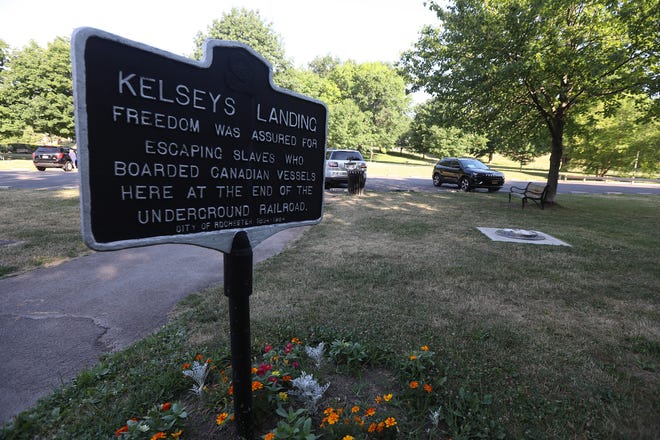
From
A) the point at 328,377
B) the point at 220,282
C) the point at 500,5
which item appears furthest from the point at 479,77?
the point at 328,377

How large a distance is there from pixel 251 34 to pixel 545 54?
34.3 metres

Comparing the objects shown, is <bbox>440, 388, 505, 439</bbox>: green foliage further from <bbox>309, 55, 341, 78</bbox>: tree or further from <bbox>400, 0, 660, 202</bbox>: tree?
<bbox>309, 55, 341, 78</bbox>: tree

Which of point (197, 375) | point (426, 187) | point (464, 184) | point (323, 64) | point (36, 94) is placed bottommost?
point (197, 375)

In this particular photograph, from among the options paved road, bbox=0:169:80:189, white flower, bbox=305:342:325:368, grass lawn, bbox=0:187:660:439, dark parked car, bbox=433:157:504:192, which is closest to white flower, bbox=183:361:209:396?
grass lawn, bbox=0:187:660:439

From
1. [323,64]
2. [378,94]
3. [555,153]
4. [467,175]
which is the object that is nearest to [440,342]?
[555,153]

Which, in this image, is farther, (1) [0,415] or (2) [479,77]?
(2) [479,77]

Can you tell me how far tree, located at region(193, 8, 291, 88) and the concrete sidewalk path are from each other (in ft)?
113

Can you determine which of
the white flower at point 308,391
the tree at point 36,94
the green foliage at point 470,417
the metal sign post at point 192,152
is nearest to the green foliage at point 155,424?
the metal sign post at point 192,152

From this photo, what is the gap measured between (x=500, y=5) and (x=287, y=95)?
39.5 feet

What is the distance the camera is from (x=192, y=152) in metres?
1.75

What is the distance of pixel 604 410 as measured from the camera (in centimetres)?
231

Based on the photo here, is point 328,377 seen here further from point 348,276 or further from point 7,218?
point 7,218

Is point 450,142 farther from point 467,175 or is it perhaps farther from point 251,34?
point 467,175

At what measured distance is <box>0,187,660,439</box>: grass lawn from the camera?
220 centimetres
